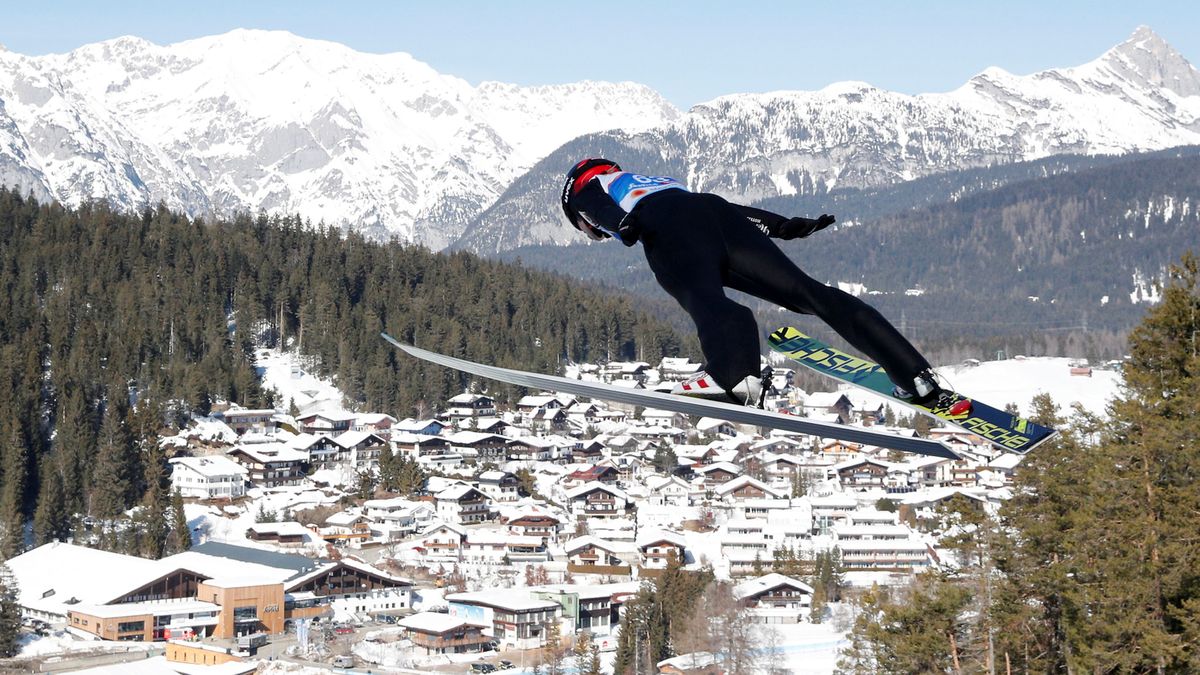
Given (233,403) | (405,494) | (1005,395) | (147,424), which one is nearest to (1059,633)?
(405,494)

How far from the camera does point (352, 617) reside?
137 feet

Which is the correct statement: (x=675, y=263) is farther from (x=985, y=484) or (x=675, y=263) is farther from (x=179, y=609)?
(x=985, y=484)

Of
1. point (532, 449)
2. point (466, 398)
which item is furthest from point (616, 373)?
point (532, 449)

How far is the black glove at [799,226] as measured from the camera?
4426 millimetres

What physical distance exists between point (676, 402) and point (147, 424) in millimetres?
59443

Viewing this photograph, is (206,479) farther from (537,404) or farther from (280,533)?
(537,404)

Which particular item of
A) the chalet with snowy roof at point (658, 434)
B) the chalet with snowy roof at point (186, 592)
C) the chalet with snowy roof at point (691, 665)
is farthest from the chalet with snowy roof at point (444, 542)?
the chalet with snowy roof at point (658, 434)

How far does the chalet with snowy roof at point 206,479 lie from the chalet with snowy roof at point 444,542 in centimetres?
1177

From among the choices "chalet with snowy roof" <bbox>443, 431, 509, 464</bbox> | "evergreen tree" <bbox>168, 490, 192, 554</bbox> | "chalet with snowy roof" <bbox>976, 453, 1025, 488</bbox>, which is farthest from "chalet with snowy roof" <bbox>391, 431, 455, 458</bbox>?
"chalet with snowy roof" <bbox>976, 453, 1025, 488</bbox>

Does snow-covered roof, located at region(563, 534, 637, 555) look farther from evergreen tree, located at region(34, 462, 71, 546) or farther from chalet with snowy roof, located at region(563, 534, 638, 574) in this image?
evergreen tree, located at region(34, 462, 71, 546)

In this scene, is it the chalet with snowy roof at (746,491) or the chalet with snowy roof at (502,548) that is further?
the chalet with snowy roof at (746,491)

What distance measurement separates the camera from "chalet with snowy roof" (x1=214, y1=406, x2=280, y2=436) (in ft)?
234

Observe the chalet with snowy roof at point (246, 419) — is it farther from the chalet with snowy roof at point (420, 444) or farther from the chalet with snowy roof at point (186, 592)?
the chalet with snowy roof at point (186, 592)

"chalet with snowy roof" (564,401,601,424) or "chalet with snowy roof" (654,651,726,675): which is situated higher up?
"chalet with snowy roof" (564,401,601,424)
